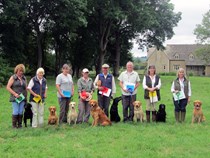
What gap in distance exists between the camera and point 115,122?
1056 cm

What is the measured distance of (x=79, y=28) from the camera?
38500 mm

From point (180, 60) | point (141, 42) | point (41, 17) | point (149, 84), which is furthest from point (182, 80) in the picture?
point (180, 60)

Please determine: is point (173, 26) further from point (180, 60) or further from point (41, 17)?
point (180, 60)

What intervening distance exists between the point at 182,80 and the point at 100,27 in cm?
2665

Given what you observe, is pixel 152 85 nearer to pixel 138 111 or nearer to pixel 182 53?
pixel 138 111

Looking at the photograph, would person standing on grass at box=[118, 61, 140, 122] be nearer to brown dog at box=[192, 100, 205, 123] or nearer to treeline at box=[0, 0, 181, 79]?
brown dog at box=[192, 100, 205, 123]

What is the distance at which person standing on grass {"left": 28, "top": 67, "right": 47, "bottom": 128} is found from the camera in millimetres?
9469

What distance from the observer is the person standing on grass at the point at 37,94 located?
9.47m

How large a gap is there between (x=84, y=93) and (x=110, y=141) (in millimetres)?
2701

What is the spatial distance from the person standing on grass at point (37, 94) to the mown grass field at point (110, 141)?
397 mm

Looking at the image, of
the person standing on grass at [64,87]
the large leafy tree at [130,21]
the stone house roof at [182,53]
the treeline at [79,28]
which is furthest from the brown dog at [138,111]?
the stone house roof at [182,53]

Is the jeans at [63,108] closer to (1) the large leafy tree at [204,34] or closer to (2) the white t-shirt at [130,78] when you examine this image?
(2) the white t-shirt at [130,78]

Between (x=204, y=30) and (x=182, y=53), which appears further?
(x=182, y=53)

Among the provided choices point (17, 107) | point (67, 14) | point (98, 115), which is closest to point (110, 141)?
point (98, 115)
